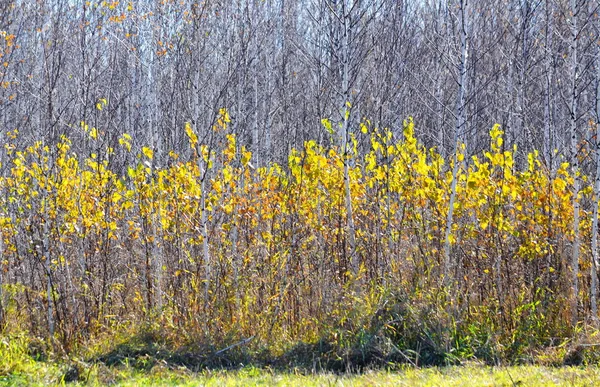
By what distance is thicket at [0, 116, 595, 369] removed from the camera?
7.27 metres

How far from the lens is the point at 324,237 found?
8.82m

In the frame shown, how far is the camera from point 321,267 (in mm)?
8336

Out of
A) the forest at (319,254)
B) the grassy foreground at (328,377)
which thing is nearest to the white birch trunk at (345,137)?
the forest at (319,254)

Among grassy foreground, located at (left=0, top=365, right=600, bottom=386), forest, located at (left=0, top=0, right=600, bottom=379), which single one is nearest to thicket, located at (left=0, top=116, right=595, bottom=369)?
forest, located at (left=0, top=0, right=600, bottom=379)

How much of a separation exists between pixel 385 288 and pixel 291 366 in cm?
135

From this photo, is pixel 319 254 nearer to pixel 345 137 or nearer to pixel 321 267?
pixel 321 267

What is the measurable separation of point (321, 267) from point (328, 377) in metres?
2.40

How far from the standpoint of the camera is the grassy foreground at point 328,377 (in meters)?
5.50

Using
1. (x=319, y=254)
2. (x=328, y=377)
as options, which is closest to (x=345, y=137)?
(x=319, y=254)

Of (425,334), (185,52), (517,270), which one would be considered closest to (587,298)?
(517,270)

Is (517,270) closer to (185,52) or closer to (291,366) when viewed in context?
(291,366)

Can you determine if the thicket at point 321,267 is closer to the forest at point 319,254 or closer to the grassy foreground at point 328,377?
the forest at point 319,254

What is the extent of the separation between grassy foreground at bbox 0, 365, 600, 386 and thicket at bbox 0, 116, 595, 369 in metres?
0.52

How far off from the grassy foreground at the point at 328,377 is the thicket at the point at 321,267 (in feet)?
1.70
